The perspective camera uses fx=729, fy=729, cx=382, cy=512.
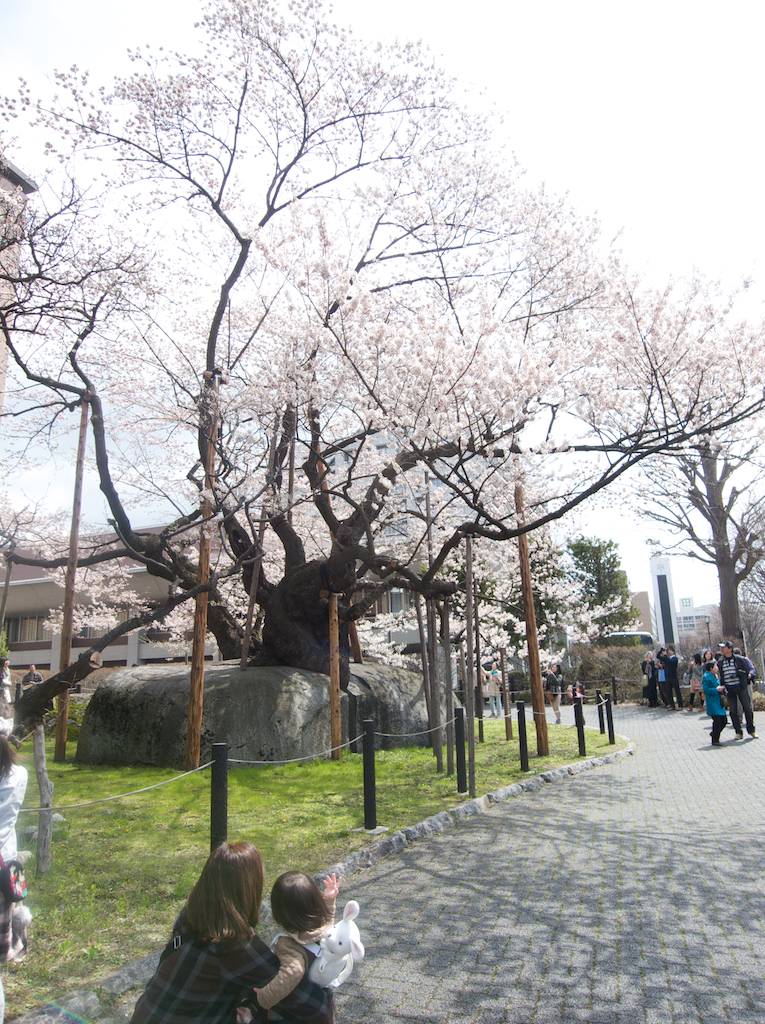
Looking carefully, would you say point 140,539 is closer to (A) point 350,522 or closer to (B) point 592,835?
(A) point 350,522

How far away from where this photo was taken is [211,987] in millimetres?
2750

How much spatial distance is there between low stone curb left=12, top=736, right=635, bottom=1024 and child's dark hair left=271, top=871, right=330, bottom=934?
1704mm

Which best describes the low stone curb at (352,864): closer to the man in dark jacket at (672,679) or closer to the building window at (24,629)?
the man in dark jacket at (672,679)

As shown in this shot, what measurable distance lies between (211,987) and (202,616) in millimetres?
9143

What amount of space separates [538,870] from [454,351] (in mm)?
7160

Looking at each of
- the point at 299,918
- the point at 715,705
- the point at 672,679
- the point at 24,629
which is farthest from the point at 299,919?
the point at 24,629

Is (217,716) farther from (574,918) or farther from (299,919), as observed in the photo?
(299,919)

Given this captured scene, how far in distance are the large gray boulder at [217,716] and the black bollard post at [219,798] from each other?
5.88 m

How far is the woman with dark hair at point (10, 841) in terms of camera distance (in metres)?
3.29

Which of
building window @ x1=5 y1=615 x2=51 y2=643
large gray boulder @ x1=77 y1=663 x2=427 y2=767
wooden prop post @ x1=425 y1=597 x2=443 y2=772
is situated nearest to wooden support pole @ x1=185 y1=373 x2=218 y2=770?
large gray boulder @ x1=77 y1=663 x2=427 y2=767

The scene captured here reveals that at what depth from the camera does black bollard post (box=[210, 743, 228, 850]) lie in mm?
5629

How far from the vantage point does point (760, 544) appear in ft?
92.8

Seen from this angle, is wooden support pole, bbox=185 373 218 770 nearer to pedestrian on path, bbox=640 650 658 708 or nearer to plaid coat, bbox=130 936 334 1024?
plaid coat, bbox=130 936 334 1024

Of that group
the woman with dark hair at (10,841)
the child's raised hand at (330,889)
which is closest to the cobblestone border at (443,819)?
the woman with dark hair at (10,841)
